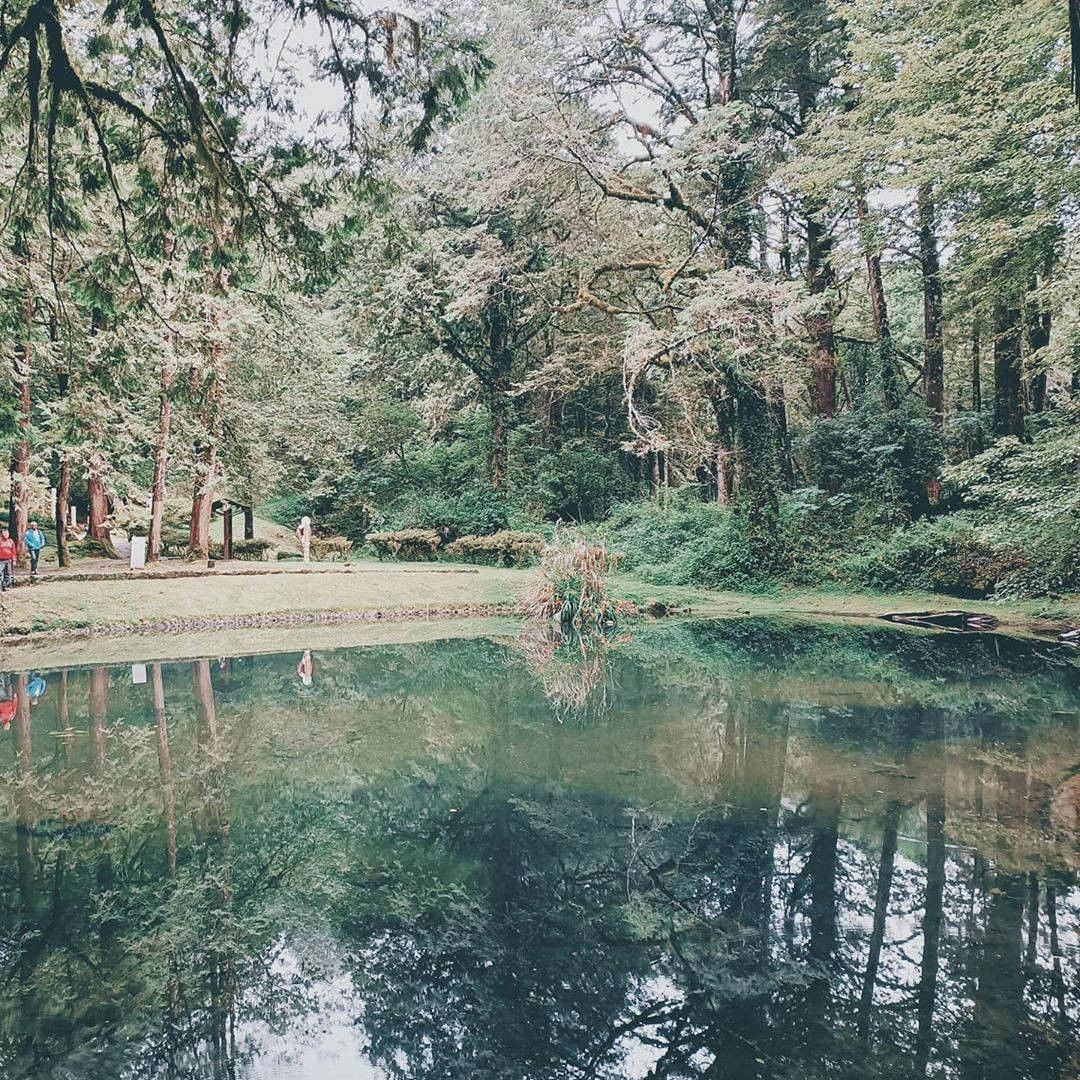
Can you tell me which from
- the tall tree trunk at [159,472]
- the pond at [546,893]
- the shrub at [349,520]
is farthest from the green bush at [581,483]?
the pond at [546,893]

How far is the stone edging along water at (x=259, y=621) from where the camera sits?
13.3 m

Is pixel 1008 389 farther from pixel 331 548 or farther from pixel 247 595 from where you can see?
pixel 331 548

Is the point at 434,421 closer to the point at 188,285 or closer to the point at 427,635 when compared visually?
the point at 427,635

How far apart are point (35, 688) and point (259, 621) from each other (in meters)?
5.88

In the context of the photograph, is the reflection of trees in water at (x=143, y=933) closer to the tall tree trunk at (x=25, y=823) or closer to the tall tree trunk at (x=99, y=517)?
the tall tree trunk at (x=25, y=823)

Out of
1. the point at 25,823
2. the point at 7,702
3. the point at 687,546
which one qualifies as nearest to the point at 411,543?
the point at 687,546

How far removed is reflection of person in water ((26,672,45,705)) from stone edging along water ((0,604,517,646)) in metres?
3.33

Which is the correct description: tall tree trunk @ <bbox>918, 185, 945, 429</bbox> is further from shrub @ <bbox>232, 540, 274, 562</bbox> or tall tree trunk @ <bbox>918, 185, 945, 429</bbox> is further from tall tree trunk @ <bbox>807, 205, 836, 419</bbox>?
shrub @ <bbox>232, 540, 274, 562</bbox>

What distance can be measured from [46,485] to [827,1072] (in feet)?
60.0

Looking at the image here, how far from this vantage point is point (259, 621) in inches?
595

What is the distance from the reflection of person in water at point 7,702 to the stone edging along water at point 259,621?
3.40 meters

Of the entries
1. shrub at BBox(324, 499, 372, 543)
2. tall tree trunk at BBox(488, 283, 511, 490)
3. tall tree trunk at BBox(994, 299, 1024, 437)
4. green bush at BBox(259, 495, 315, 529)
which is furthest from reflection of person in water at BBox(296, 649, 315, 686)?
green bush at BBox(259, 495, 315, 529)

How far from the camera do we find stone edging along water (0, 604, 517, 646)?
43.5 feet

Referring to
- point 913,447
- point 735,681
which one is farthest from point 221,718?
point 913,447
